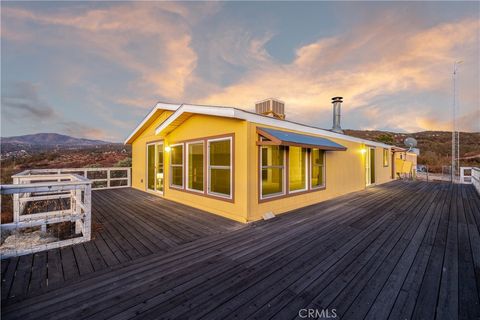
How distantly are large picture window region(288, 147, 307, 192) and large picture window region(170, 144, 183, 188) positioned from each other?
3715 mm

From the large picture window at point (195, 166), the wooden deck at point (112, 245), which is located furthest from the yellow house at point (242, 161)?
the wooden deck at point (112, 245)

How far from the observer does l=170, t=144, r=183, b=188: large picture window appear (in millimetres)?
6754

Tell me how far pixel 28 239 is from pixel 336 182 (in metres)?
8.96

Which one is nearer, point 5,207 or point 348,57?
point 5,207

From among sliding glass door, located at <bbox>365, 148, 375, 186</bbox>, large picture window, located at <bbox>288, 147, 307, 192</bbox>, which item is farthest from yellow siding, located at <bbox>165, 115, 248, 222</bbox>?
sliding glass door, located at <bbox>365, 148, 375, 186</bbox>

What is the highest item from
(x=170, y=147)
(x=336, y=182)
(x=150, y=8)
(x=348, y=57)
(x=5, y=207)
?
(x=150, y=8)

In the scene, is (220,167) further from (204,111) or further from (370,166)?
(370,166)

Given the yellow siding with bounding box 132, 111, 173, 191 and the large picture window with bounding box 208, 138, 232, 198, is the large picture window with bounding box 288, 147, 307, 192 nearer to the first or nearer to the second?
the large picture window with bounding box 208, 138, 232, 198

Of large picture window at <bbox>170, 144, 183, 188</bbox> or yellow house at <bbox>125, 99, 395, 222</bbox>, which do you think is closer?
yellow house at <bbox>125, 99, 395, 222</bbox>

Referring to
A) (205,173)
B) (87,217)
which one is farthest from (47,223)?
(205,173)

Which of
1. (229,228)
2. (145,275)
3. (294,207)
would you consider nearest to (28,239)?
(145,275)

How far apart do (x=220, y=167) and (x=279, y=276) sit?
3324 mm

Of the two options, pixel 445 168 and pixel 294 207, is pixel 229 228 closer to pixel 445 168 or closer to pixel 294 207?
pixel 294 207

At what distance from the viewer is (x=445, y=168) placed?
58.9ft
